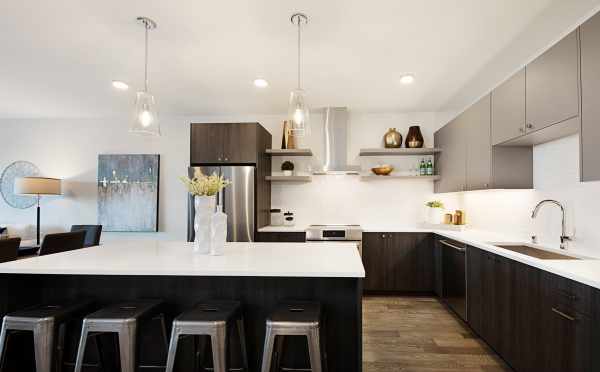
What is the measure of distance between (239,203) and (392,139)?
7.78ft

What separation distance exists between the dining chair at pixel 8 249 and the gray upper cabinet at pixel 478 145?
445 cm

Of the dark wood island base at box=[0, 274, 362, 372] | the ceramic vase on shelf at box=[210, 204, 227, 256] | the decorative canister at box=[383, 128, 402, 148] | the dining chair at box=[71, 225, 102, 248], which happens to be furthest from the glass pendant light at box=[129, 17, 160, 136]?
the decorative canister at box=[383, 128, 402, 148]

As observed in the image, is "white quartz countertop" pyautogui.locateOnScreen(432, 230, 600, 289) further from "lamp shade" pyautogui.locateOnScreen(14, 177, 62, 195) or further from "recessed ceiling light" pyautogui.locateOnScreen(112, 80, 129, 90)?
"lamp shade" pyautogui.locateOnScreen(14, 177, 62, 195)

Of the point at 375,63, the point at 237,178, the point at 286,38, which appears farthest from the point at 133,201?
the point at 375,63

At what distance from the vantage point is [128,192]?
5117 mm

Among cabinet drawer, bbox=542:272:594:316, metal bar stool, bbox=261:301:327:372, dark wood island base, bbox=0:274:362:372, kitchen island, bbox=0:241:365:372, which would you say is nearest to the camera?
cabinet drawer, bbox=542:272:594:316

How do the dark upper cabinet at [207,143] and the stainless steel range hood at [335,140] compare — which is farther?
the stainless steel range hood at [335,140]

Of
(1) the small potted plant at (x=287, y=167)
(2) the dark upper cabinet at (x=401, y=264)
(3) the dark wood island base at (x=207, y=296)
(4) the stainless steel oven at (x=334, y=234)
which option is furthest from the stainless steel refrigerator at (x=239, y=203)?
(3) the dark wood island base at (x=207, y=296)

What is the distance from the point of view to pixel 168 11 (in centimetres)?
226

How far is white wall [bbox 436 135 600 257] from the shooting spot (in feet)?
7.77

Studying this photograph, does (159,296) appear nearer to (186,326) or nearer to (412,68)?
(186,326)

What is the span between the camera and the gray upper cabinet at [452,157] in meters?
3.76

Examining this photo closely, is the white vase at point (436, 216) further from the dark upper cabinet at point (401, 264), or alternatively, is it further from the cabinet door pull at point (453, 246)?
the cabinet door pull at point (453, 246)

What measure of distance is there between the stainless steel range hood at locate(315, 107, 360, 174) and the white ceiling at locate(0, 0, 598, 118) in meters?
0.31
